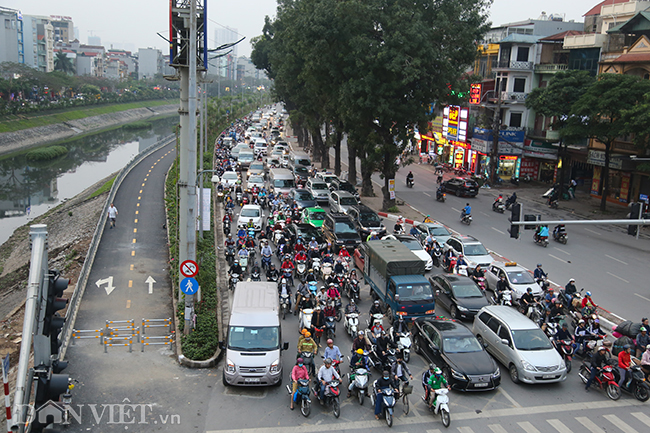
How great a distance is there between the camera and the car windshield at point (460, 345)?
50.6ft

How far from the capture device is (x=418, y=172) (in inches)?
2393

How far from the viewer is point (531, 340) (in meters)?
15.9

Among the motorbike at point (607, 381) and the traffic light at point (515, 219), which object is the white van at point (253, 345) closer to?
the motorbike at point (607, 381)

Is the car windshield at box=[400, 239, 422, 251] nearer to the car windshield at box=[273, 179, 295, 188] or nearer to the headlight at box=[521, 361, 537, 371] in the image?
the headlight at box=[521, 361, 537, 371]

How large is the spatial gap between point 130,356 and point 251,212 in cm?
1552

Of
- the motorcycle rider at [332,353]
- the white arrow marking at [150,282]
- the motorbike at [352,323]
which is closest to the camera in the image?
the motorcycle rider at [332,353]

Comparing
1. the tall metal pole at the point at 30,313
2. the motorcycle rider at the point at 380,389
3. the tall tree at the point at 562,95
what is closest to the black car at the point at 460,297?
the motorcycle rider at the point at 380,389

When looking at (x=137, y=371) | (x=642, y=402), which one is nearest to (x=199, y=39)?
(x=137, y=371)

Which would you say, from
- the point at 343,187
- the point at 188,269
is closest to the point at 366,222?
the point at 343,187

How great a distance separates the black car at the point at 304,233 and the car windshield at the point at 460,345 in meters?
11.9

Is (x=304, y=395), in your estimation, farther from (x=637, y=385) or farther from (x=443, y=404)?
(x=637, y=385)

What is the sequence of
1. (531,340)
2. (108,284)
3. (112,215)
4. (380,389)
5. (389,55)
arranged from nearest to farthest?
(380,389) < (531,340) < (108,284) < (112,215) < (389,55)

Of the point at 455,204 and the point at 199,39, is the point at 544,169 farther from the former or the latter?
the point at 199,39

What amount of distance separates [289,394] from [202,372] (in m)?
2.87
